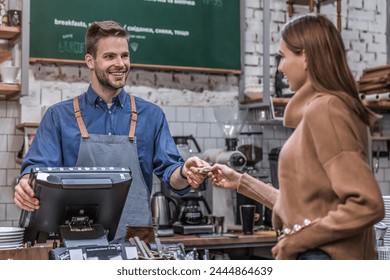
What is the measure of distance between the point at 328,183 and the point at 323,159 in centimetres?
4

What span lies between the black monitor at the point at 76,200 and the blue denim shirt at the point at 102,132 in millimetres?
564

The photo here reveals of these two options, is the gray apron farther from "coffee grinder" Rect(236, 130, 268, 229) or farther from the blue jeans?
"coffee grinder" Rect(236, 130, 268, 229)

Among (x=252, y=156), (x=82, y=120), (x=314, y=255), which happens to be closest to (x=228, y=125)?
(x=252, y=156)

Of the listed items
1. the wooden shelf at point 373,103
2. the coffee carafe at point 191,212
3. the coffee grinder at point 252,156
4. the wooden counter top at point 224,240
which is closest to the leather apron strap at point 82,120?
the wooden counter top at point 224,240

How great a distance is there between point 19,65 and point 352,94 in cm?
301

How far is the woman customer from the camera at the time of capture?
1.03m

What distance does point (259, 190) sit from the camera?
1.31 metres

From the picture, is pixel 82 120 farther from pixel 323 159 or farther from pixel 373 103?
pixel 373 103

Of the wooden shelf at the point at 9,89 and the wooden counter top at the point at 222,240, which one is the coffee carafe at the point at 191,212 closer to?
the wooden counter top at the point at 222,240

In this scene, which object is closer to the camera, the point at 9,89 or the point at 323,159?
the point at 323,159

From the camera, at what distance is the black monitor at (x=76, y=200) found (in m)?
1.64

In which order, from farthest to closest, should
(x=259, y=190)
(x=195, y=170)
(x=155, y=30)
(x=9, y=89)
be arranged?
(x=155, y=30)
(x=9, y=89)
(x=195, y=170)
(x=259, y=190)

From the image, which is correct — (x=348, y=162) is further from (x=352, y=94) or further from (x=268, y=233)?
(x=268, y=233)
